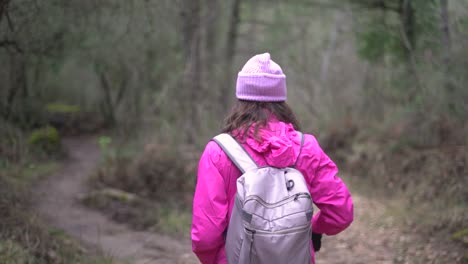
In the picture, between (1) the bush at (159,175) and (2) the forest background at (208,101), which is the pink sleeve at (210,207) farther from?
(1) the bush at (159,175)

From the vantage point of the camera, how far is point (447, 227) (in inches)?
237

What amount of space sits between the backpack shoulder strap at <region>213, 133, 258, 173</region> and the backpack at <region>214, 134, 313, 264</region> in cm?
2

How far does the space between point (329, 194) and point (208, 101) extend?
24.1ft

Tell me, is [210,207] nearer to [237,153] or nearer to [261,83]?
[237,153]

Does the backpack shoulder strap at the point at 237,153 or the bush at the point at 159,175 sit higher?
the backpack shoulder strap at the point at 237,153

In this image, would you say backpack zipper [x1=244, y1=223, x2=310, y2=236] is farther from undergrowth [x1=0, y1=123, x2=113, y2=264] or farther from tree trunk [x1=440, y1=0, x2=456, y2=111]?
tree trunk [x1=440, y1=0, x2=456, y2=111]

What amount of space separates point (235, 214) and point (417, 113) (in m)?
6.98

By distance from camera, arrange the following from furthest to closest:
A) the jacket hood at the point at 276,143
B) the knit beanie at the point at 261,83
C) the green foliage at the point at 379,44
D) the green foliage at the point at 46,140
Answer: the green foliage at the point at 46,140 < the green foliage at the point at 379,44 < the knit beanie at the point at 261,83 < the jacket hood at the point at 276,143

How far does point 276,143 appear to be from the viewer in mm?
2439

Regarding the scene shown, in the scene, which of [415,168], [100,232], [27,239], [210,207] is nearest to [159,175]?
[100,232]

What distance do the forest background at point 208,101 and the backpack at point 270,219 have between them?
311 centimetres

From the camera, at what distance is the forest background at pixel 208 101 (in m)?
6.57

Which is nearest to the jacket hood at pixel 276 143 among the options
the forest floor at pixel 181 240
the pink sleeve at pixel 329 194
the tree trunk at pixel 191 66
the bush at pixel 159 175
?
the pink sleeve at pixel 329 194

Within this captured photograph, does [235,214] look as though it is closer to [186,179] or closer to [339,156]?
[186,179]
